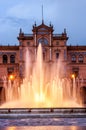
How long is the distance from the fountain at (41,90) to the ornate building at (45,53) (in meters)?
1.32

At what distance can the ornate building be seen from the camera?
7988 centimetres

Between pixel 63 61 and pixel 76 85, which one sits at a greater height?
pixel 63 61

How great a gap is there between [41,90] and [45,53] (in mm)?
30984

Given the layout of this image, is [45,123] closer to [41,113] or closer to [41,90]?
[41,113]

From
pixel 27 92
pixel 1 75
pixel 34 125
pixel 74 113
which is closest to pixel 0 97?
pixel 1 75

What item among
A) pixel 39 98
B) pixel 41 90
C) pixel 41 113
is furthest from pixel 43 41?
pixel 41 113

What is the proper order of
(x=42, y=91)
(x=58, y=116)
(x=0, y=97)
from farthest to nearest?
(x=0, y=97), (x=42, y=91), (x=58, y=116)

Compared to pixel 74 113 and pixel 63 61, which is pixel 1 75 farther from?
pixel 74 113

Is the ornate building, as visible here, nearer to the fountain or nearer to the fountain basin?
the fountain

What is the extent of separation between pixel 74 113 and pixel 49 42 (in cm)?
4726

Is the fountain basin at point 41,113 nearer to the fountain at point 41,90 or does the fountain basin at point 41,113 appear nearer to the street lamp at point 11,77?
the fountain at point 41,90

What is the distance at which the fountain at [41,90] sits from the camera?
45.1 metres

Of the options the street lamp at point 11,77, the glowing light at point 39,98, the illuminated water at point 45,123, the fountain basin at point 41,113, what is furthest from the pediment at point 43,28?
the illuminated water at point 45,123

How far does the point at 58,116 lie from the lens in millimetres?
33156
